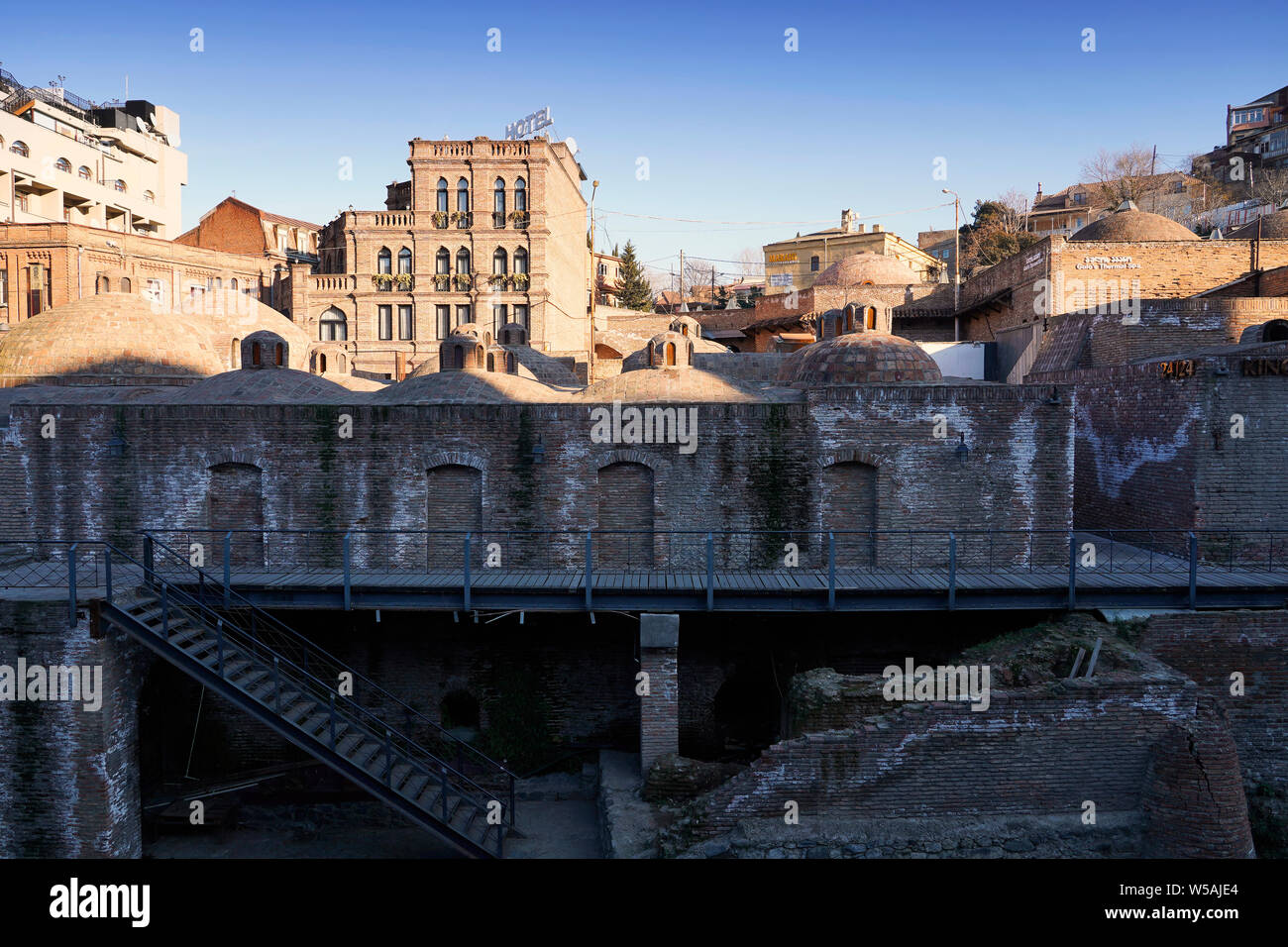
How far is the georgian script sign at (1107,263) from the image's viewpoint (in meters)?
30.6

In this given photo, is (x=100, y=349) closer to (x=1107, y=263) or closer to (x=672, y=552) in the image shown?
(x=672, y=552)

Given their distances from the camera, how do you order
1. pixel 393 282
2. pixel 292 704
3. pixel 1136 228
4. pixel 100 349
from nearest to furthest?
pixel 292 704, pixel 100 349, pixel 1136 228, pixel 393 282

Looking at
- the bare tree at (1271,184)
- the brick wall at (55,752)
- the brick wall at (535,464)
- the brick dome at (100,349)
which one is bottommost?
the brick wall at (55,752)

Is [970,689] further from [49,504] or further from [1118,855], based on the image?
[49,504]

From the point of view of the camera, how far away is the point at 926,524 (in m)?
18.5

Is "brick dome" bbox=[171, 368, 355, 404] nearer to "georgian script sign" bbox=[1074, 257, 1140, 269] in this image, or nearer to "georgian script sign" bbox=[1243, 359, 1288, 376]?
"georgian script sign" bbox=[1243, 359, 1288, 376]

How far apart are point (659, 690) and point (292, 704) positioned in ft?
18.9

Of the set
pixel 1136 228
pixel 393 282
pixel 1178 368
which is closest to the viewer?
pixel 1178 368

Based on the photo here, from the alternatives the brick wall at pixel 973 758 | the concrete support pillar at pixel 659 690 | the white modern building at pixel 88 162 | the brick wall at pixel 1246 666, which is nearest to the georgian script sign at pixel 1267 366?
the brick wall at pixel 1246 666

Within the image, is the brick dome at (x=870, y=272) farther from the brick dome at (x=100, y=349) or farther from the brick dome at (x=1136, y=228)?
the brick dome at (x=100, y=349)

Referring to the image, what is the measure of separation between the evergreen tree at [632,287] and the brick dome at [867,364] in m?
44.4

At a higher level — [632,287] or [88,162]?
[88,162]

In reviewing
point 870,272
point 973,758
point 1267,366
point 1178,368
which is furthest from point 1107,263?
point 973,758

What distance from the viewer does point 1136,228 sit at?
3444 centimetres
